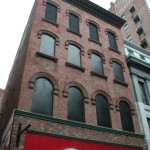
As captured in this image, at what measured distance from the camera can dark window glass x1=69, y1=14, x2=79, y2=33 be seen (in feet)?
58.2

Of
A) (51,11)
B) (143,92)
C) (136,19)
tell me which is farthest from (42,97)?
(136,19)

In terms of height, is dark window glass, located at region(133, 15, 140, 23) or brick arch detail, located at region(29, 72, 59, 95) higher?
dark window glass, located at region(133, 15, 140, 23)

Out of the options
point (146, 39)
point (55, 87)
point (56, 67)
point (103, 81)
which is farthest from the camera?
point (146, 39)

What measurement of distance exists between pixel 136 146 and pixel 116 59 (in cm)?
731

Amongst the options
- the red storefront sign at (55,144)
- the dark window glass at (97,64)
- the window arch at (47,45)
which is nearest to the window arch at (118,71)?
the dark window glass at (97,64)

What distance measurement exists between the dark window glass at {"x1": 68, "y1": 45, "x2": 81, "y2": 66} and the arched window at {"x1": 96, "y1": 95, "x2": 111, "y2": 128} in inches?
115

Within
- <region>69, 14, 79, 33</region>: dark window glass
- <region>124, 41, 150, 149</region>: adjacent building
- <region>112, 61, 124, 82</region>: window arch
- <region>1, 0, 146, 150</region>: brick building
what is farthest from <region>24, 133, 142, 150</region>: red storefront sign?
<region>69, 14, 79, 33</region>: dark window glass

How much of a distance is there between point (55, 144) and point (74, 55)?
702cm

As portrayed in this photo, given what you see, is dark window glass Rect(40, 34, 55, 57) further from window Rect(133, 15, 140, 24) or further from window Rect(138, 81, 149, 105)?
window Rect(133, 15, 140, 24)

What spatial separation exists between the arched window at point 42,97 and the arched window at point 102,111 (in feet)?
11.3

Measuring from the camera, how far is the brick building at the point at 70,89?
11359 millimetres

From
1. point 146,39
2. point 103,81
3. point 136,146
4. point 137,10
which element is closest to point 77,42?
point 103,81

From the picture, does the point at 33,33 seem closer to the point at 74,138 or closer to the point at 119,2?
the point at 74,138

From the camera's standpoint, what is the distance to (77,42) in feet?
55.1
